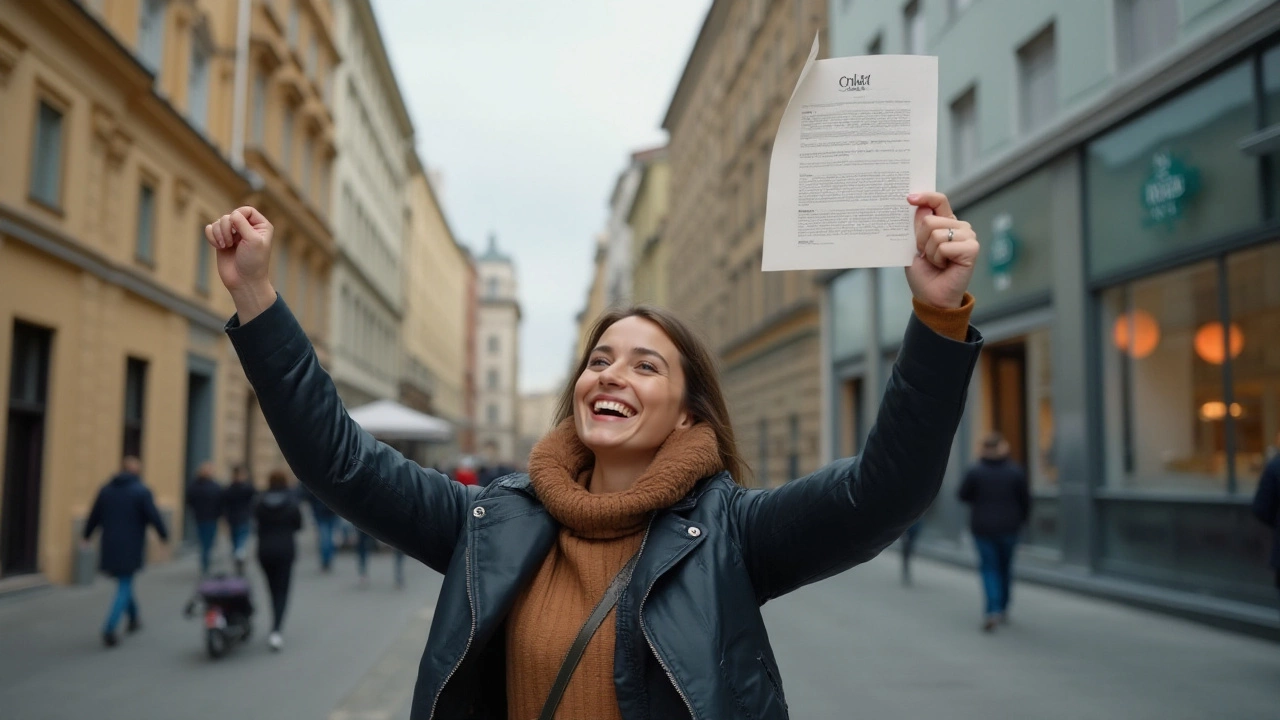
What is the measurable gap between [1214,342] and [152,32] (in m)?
16.8

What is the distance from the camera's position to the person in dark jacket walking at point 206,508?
52.0 ft

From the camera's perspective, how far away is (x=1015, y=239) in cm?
1639

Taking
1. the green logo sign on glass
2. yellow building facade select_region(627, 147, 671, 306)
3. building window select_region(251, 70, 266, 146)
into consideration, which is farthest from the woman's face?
yellow building facade select_region(627, 147, 671, 306)

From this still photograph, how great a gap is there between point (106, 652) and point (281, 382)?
8788 mm

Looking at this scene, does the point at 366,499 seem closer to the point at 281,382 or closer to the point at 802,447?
the point at 281,382

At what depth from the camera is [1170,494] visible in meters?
12.4

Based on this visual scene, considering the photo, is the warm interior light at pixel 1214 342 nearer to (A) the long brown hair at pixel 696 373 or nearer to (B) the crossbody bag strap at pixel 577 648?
(A) the long brown hair at pixel 696 373

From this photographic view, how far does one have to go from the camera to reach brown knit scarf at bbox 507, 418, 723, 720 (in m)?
2.18

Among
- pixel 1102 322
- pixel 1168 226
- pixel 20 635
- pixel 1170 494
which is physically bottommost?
pixel 20 635

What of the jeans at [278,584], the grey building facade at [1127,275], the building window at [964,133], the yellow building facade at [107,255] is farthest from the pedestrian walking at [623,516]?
the building window at [964,133]

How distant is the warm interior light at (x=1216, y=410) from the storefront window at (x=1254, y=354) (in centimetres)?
2

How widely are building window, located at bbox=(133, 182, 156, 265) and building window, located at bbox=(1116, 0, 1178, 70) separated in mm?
14976

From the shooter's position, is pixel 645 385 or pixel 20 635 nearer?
pixel 645 385

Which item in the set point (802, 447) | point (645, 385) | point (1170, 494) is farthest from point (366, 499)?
point (802, 447)
